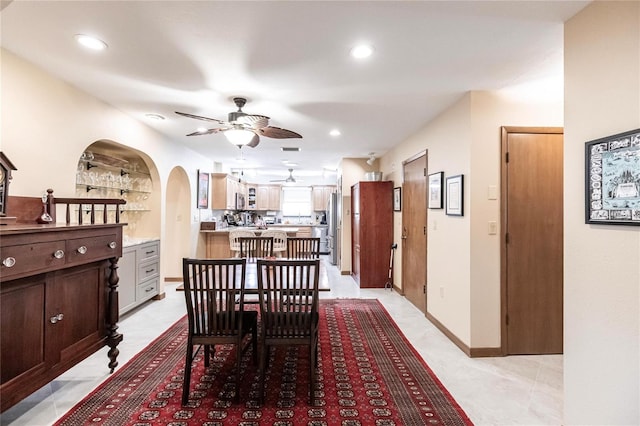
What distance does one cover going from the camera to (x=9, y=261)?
1.58 metres

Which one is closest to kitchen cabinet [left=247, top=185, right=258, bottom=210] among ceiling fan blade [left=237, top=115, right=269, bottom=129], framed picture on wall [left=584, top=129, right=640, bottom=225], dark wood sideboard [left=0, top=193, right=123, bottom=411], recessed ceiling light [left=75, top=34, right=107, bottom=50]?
ceiling fan blade [left=237, top=115, right=269, bottom=129]

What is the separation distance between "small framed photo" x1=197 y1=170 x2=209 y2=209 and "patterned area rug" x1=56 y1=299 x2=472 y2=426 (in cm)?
348

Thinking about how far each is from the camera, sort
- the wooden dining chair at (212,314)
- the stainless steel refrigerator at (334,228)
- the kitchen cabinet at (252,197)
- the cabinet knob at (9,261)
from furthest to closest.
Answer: the kitchen cabinet at (252,197) < the stainless steel refrigerator at (334,228) < the wooden dining chair at (212,314) < the cabinet knob at (9,261)

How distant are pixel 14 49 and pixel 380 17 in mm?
2613

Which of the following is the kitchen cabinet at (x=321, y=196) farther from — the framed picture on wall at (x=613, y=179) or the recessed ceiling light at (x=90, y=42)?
the framed picture on wall at (x=613, y=179)

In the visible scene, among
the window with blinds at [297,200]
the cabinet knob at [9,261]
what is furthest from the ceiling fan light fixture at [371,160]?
the cabinet knob at [9,261]

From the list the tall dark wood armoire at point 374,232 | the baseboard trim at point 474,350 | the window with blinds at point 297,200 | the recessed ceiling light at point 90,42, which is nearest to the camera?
the recessed ceiling light at point 90,42

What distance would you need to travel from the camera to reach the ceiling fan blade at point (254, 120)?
291cm

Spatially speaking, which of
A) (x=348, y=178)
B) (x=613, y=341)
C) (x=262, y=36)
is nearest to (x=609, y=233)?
(x=613, y=341)

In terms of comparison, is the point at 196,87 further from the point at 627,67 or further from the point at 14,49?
the point at 627,67

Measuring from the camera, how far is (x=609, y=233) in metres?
1.57

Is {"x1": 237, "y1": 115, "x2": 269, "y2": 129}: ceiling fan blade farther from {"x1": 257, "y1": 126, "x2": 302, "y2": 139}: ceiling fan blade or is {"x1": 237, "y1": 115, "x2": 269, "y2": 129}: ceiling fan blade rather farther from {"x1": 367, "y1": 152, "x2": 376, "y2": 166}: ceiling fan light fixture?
{"x1": 367, "y1": 152, "x2": 376, "y2": 166}: ceiling fan light fixture

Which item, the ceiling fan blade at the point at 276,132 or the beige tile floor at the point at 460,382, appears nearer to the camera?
the beige tile floor at the point at 460,382

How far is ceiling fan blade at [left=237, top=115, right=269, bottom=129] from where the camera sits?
2.91 m
